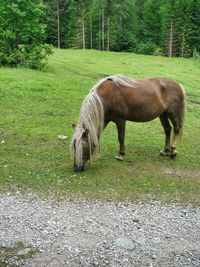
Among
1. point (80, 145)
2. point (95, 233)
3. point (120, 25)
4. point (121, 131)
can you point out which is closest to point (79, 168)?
point (80, 145)

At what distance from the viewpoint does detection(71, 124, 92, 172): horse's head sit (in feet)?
17.4

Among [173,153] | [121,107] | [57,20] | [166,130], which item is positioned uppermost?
[57,20]

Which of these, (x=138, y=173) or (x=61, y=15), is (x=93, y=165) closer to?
(x=138, y=173)

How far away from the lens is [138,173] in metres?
5.91

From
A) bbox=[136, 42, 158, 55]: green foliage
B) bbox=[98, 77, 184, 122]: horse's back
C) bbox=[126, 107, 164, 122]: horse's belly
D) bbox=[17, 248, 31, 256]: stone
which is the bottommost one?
bbox=[17, 248, 31, 256]: stone

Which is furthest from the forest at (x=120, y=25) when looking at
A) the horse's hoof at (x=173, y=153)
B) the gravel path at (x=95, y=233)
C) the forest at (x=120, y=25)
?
the gravel path at (x=95, y=233)

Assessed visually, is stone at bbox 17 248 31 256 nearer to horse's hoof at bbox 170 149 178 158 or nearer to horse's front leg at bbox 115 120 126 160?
horse's front leg at bbox 115 120 126 160

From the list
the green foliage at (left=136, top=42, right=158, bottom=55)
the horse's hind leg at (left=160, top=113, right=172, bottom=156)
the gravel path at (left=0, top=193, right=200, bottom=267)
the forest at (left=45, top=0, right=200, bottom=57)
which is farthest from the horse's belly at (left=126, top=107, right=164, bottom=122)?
the green foliage at (left=136, top=42, right=158, bottom=55)

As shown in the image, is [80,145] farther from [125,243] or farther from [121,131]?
[125,243]

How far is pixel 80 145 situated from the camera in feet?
17.4

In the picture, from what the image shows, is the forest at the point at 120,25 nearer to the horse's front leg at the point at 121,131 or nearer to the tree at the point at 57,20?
the tree at the point at 57,20

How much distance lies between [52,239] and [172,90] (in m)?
4.62

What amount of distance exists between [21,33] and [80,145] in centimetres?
1451

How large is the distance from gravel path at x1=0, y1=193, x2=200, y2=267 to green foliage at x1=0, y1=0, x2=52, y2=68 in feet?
47.9
